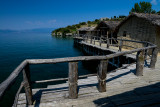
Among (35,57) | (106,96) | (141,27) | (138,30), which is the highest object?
(141,27)

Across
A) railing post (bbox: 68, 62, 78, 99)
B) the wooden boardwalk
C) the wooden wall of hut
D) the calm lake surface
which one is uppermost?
the wooden wall of hut

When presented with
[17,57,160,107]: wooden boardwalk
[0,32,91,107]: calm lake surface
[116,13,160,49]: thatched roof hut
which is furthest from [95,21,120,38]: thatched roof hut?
[17,57,160,107]: wooden boardwalk

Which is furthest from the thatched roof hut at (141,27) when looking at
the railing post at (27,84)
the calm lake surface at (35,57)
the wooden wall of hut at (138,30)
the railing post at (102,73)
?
the railing post at (27,84)

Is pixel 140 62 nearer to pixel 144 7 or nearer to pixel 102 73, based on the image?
pixel 102 73

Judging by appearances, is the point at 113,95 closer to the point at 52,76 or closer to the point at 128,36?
the point at 52,76

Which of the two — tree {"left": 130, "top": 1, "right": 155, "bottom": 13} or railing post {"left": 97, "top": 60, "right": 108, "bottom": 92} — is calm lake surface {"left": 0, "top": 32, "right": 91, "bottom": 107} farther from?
tree {"left": 130, "top": 1, "right": 155, "bottom": 13}

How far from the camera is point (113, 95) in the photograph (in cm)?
296

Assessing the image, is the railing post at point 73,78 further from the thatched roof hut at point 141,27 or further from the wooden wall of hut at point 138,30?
the wooden wall of hut at point 138,30

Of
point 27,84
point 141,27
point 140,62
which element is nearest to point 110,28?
point 141,27

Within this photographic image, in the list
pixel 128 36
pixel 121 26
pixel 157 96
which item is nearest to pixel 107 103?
pixel 157 96

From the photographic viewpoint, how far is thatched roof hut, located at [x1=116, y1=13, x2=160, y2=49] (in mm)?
10967

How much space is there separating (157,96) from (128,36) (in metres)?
13.6

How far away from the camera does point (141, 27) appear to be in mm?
12750

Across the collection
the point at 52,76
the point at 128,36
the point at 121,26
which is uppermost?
the point at 121,26
